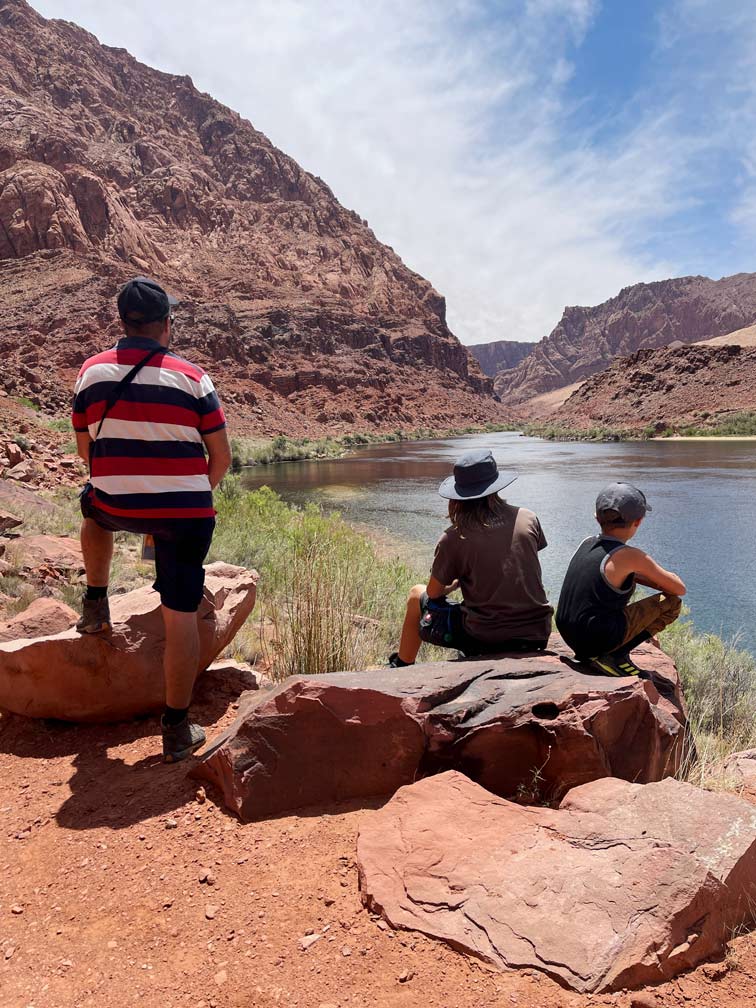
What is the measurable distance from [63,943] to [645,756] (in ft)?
6.44

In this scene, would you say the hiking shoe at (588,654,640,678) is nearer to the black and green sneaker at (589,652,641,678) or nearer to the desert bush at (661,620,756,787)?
the black and green sneaker at (589,652,641,678)

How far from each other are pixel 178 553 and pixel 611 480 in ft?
65.2

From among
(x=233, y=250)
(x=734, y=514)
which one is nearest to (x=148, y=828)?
(x=734, y=514)

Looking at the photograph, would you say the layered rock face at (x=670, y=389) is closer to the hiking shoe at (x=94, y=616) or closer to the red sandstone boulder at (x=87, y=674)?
the red sandstone boulder at (x=87, y=674)

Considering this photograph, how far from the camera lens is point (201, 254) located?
257 feet

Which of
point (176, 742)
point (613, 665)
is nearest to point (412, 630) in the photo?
point (613, 665)

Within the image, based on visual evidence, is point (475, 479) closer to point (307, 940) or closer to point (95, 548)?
point (95, 548)

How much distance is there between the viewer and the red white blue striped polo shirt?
219 cm

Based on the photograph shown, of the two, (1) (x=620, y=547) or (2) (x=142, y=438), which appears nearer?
(2) (x=142, y=438)

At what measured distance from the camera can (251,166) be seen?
100312 millimetres

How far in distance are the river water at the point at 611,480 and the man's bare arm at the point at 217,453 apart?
5.86 metres

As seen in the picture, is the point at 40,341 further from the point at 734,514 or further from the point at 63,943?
the point at 63,943

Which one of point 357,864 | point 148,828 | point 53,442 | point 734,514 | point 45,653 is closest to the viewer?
point 357,864

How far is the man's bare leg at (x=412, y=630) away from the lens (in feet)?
10.8
